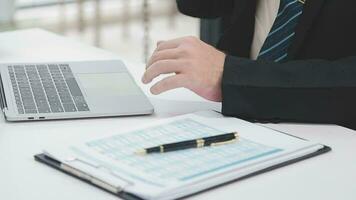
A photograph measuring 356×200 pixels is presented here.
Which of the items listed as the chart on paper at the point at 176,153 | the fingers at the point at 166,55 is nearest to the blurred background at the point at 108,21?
the fingers at the point at 166,55

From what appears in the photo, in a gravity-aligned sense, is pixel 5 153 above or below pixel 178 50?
below

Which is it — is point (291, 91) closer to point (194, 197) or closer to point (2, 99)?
point (194, 197)

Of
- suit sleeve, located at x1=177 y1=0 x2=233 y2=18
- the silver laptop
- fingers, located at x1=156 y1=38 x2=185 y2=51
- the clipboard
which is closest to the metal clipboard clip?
the clipboard

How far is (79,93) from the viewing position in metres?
1.14

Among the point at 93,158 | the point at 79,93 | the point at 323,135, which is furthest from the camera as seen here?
the point at 79,93

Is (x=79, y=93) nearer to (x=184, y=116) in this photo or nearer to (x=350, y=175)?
(x=184, y=116)

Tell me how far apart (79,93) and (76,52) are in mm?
386

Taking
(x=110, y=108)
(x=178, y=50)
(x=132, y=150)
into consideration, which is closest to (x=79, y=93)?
(x=110, y=108)

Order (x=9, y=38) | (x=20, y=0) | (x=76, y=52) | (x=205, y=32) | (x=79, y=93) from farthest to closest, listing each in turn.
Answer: (x=20, y=0)
(x=205, y=32)
(x=9, y=38)
(x=76, y=52)
(x=79, y=93)

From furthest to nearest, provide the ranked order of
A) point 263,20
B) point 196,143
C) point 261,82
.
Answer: point 263,20 → point 261,82 → point 196,143

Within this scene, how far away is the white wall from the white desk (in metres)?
1.86

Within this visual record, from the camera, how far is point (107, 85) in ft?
3.95

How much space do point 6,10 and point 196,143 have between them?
89.2 inches

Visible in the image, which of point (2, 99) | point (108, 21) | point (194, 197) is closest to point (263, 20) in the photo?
point (2, 99)
